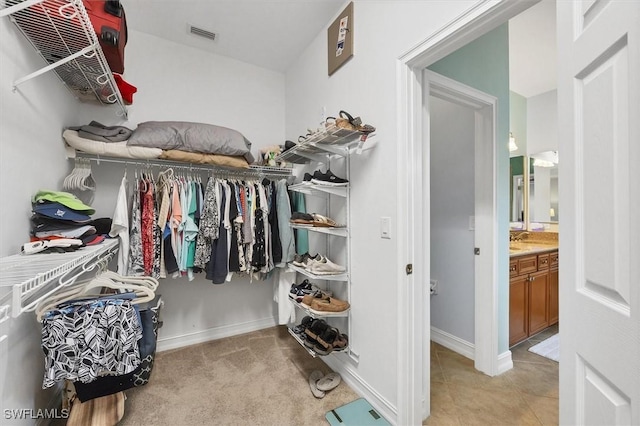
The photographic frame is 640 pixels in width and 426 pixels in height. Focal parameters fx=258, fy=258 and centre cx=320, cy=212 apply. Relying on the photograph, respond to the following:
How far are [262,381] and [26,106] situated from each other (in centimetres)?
211

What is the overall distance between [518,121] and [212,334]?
177 inches

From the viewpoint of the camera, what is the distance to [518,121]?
3434 mm

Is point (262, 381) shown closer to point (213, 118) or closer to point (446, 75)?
point (213, 118)

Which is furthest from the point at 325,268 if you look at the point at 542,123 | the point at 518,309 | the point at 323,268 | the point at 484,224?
the point at 542,123

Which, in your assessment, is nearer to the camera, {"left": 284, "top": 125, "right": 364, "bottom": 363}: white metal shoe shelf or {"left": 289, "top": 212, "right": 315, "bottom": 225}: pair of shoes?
{"left": 284, "top": 125, "right": 364, "bottom": 363}: white metal shoe shelf

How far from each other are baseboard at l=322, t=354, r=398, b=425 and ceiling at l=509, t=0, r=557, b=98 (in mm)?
2971

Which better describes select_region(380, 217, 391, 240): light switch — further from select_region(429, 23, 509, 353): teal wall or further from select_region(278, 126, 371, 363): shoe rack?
A: select_region(429, 23, 509, 353): teal wall

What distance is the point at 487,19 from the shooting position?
1.07 m

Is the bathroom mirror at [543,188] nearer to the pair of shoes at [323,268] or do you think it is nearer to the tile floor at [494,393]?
the tile floor at [494,393]

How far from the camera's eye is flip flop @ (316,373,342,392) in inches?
68.7

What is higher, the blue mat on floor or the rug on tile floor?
the blue mat on floor

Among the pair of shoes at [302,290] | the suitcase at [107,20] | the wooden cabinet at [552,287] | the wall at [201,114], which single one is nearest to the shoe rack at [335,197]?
the pair of shoes at [302,290]

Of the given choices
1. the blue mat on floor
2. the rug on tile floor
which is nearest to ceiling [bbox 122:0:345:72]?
the blue mat on floor

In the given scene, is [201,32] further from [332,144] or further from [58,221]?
[58,221]
